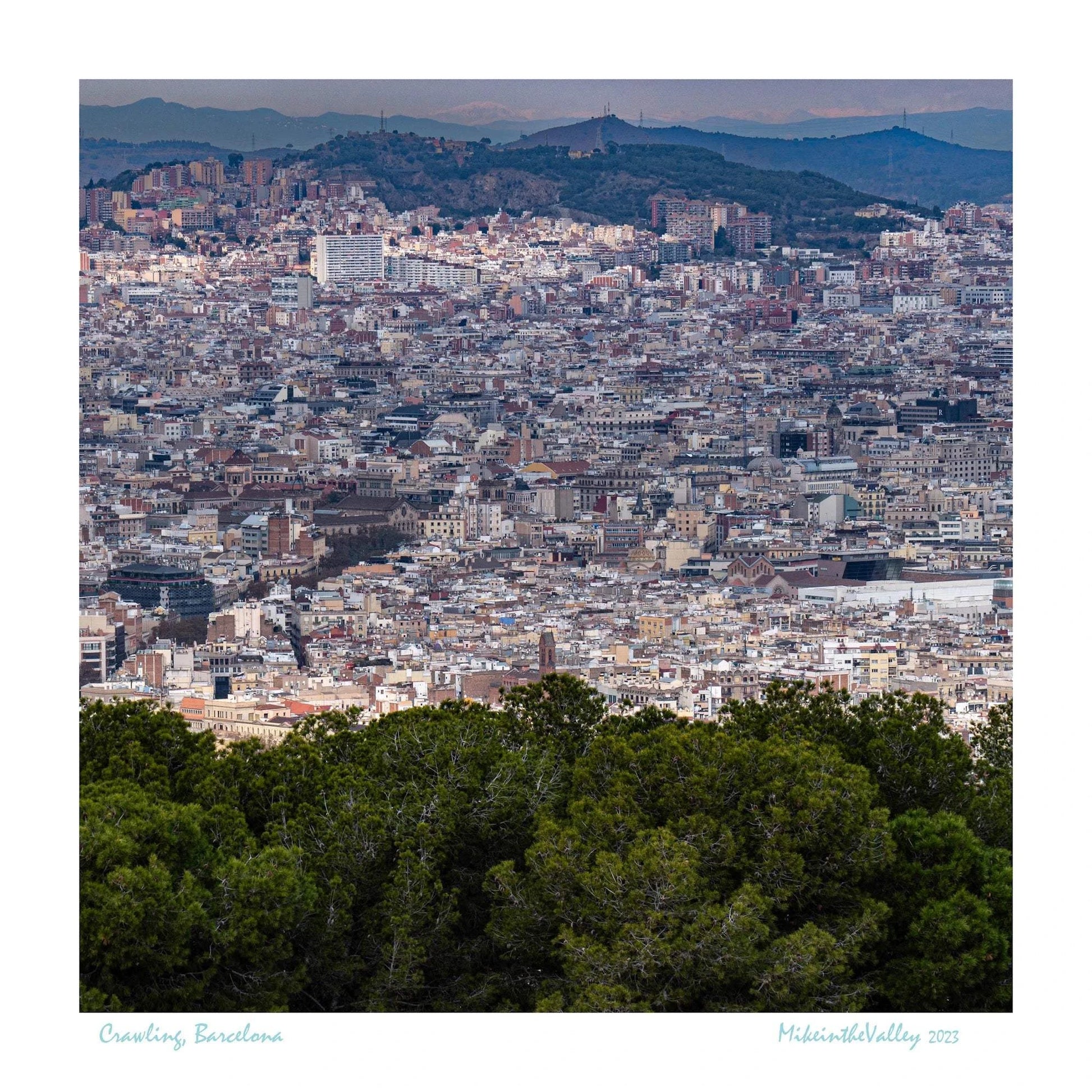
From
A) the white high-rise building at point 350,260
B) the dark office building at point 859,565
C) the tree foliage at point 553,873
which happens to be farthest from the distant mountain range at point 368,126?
the tree foliage at point 553,873

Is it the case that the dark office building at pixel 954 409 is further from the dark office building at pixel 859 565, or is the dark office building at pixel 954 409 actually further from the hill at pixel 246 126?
the hill at pixel 246 126

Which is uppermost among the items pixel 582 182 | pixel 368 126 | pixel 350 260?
pixel 368 126

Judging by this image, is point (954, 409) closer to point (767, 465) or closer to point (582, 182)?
point (767, 465)

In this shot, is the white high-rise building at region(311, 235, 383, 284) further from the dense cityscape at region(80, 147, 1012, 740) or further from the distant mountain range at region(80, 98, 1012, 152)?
the distant mountain range at region(80, 98, 1012, 152)

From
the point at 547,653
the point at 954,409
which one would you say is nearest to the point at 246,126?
the point at 954,409


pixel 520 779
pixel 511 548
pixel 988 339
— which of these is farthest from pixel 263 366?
pixel 520 779

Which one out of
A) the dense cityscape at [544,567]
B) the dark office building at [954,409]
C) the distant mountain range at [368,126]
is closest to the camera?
the dense cityscape at [544,567]
